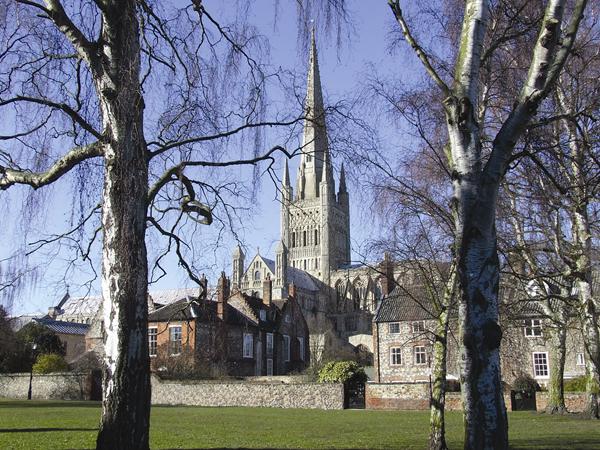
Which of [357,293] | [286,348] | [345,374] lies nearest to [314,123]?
[345,374]

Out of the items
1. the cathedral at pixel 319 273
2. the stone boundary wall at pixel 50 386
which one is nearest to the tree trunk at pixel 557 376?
the stone boundary wall at pixel 50 386

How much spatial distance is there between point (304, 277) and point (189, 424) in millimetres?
106634

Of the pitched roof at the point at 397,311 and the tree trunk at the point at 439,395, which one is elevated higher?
the pitched roof at the point at 397,311

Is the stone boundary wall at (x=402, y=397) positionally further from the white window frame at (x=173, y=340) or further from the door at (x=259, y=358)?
the door at (x=259, y=358)

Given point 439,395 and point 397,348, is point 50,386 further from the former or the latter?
point 439,395

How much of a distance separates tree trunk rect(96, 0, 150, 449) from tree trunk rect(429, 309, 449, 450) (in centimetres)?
551

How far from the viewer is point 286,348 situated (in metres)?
56.5

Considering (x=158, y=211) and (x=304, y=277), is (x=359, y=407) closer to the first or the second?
(x=158, y=211)

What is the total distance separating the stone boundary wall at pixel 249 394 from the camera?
1257 inches

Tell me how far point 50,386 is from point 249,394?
12.0 meters

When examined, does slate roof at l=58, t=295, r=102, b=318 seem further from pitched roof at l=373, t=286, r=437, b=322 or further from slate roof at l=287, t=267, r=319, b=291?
slate roof at l=287, t=267, r=319, b=291

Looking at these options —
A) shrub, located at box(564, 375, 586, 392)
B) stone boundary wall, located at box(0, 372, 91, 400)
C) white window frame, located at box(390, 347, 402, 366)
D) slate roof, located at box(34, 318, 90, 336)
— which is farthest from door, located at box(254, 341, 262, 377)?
slate roof, located at box(34, 318, 90, 336)

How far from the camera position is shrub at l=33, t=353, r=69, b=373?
141 feet

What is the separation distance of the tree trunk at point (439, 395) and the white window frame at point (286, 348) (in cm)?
4500
